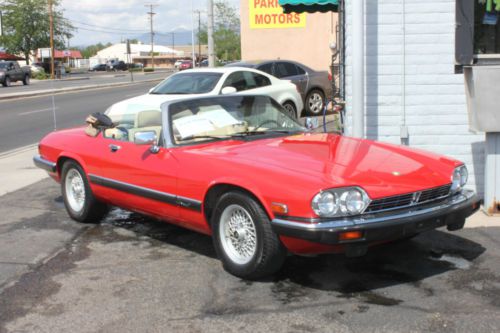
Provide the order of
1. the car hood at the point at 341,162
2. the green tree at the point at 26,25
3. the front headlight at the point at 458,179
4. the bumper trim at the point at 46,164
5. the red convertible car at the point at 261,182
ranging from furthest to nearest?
the green tree at the point at 26,25 → the bumper trim at the point at 46,164 → the front headlight at the point at 458,179 → the car hood at the point at 341,162 → the red convertible car at the point at 261,182

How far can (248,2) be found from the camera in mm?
26688

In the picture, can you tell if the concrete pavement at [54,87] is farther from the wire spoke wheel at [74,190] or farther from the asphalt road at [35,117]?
the wire spoke wheel at [74,190]

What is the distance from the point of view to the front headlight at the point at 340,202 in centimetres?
411

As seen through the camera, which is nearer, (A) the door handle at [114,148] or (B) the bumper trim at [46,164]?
(A) the door handle at [114,148]

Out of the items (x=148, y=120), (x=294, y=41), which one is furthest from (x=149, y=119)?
(x=294, y=41)

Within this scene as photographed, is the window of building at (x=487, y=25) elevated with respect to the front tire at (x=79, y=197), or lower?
elevated

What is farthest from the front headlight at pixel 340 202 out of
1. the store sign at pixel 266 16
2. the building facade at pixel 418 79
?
the store sign at pixel 266 16

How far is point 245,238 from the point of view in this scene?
463cm

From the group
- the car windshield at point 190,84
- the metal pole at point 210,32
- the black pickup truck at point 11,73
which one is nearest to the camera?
the car windshield at point 190,84

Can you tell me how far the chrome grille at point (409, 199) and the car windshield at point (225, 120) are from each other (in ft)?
4.97

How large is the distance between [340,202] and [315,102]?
490 inches

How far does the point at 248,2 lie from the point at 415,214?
77.2 feet

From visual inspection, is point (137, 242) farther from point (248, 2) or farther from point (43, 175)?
point (248, 2)

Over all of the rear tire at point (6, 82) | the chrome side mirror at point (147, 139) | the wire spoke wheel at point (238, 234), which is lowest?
the wire spoke wheel at point (238, 234)
